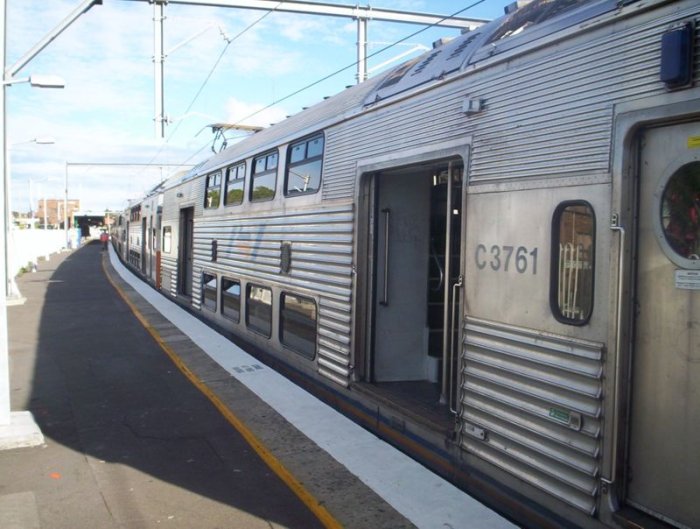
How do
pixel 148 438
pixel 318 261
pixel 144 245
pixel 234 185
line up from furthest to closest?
pixel 144 245 < pixel 234 185 < pixel 318 261 < pixel 148 438

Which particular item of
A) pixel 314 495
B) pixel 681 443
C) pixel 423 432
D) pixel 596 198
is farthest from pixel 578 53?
pixel 314 495

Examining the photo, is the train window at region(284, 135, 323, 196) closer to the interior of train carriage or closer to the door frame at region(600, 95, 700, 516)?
the interior of train carriage

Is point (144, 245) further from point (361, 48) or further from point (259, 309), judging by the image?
point (259, 309)

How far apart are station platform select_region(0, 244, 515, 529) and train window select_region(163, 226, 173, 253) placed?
685 cm

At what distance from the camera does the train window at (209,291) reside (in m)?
11.3

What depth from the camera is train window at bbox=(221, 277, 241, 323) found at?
388 inches

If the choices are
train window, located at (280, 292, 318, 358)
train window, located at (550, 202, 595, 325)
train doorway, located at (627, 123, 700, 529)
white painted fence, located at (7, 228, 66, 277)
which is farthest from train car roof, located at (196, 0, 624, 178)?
white painted fence, located at (7, 228, 66, 277)

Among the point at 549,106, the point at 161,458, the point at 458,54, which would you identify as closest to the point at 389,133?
the point at 458,54

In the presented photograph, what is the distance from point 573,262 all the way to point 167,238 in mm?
14187

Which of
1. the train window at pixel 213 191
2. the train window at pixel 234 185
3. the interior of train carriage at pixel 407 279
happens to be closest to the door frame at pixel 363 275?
the interior of train carriage at pixel 407 279

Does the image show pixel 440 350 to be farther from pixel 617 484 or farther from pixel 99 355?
pixel 99 355

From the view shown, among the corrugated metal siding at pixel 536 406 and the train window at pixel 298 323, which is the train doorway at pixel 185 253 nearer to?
the train window at pixel 298 323

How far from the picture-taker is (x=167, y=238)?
16.5 m

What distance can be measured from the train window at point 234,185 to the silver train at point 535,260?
3.24 metres
